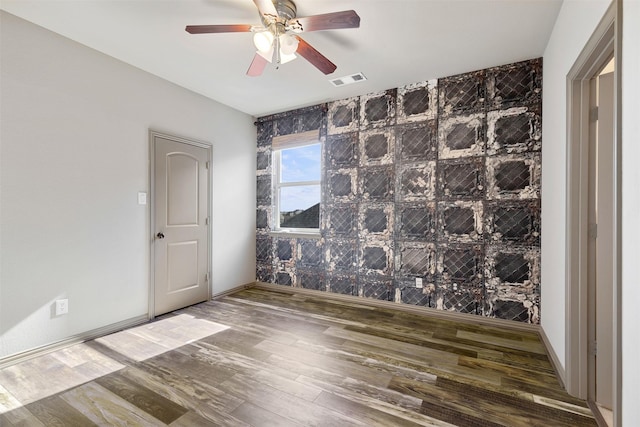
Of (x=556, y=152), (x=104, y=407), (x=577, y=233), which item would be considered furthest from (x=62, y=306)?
(x=556, y=152)

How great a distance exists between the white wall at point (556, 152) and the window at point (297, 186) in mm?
2624

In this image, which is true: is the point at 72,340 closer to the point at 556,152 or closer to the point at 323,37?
the point at 323,37

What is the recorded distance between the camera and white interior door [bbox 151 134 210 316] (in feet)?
10.5

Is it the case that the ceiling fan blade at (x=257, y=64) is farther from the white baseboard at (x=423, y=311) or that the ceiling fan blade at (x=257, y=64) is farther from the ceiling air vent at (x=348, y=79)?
the white baseboard at (x=423, y=311)

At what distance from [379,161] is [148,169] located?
A: 278 cm

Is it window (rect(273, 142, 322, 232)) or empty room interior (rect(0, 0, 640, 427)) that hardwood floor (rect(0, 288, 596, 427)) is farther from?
window (rect(273, 142, 322, 232))

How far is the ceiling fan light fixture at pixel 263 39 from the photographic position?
1.96 m

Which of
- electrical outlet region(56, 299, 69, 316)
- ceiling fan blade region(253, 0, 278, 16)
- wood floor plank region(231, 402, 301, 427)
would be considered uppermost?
ceiling fan blade region(253, 0, 278, 16)

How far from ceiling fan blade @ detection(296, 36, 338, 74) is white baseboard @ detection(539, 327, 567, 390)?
2.92 meters

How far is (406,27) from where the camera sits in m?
2.29

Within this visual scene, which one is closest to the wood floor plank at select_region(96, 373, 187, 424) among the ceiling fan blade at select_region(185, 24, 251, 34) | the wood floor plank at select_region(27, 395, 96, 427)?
the wood floor plank at select_region(27, 395, 96, 427)

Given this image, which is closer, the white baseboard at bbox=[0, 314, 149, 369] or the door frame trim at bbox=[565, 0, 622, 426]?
the door frame trim at bbox=[565, 0, 622, 426]
